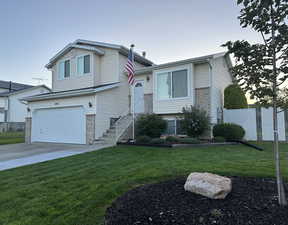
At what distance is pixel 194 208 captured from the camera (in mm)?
2629

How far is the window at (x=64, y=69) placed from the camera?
15.0m

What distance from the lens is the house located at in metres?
11.1

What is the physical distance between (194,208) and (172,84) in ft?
31.6

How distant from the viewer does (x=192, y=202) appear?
2.81 meters

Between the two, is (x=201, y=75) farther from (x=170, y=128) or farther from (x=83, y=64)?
(x=83, y=64)

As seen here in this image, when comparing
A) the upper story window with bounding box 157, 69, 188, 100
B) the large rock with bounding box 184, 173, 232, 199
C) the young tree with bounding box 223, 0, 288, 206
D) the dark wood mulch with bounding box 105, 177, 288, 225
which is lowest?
the dark wood mulch with bounding box 105, 177, 288, 225

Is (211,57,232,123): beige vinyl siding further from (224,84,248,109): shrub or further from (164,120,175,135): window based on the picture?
(164,120,175,135): window

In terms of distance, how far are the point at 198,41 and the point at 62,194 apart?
1213 centimetres

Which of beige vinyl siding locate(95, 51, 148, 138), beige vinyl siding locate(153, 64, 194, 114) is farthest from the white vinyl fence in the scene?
beige vinyl siding locate(95, 51, 148, 138)

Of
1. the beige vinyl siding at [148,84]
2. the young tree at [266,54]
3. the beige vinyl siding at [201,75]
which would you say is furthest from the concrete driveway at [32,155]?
the young tree at [266,54]

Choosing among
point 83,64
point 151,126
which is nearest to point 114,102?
point 151,126

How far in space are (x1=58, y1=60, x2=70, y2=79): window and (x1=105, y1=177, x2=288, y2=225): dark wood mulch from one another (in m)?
13.9

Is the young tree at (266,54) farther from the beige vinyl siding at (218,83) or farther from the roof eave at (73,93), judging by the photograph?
the roof eave at (73,93)

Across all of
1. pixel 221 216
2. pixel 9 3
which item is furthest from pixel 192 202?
pixel 9 3
